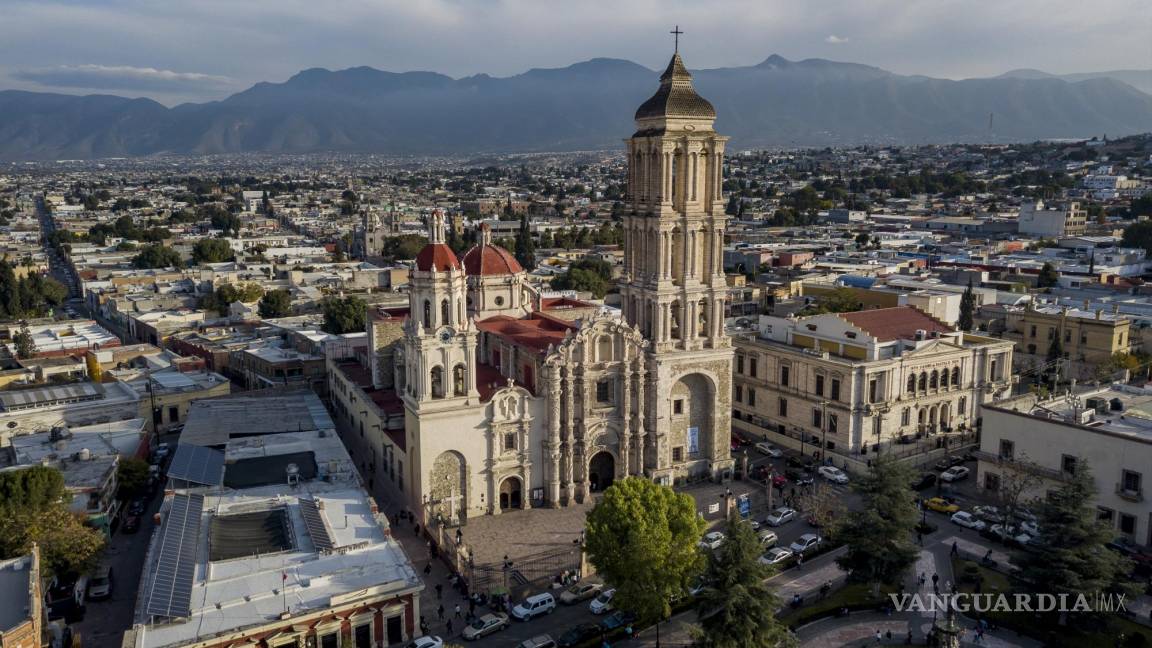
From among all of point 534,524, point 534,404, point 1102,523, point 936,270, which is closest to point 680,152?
point 534,404

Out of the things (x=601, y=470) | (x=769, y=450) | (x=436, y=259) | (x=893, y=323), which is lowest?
(x=769, y=450)

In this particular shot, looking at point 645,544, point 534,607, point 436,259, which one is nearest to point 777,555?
point 645,544

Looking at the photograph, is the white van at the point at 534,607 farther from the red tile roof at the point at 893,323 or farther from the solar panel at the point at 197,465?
the red tile roof at the point at 893,323

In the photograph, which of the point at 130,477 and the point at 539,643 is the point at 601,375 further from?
the point at 130,477

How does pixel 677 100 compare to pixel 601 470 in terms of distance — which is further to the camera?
pixel 601 470

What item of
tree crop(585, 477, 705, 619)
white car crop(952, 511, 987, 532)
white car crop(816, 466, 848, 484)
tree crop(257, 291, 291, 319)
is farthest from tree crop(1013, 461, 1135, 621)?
tree crop(257, 291, 291, 319)

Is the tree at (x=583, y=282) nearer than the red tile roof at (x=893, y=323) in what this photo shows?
No

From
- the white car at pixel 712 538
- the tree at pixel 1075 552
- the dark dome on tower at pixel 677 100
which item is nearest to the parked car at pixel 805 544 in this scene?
the white car at pixel 712 538
